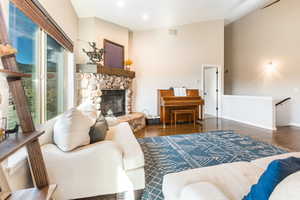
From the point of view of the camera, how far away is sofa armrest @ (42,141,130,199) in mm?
1501

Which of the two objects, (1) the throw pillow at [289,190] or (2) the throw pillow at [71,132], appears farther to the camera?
(2) the throw pillow at [71,132]

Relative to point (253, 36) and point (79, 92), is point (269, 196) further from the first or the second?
point (253, 36)

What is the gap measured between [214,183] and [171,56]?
17.5ft

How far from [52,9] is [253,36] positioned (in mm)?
6705

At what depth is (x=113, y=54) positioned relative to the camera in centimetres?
511

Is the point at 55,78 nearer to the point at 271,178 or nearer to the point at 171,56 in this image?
the point at 271,178

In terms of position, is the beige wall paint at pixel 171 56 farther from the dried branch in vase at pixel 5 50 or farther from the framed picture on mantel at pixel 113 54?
the dried branch in vase at pixel 5 50

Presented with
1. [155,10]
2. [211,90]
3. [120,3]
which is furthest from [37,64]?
[211,90]

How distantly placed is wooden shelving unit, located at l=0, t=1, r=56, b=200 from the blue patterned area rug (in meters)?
0.98

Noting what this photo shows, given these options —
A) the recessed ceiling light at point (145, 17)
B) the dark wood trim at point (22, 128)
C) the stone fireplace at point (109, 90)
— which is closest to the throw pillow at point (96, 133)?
the dark wood trim at point (22, 128)

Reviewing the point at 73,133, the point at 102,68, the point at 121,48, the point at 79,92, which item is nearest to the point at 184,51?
the point at 121,48

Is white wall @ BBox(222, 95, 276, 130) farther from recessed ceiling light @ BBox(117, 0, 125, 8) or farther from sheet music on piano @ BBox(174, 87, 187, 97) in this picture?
recessed ceiling light @ BBox(117, 0, 125, 8)

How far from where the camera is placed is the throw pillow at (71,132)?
5.19ft

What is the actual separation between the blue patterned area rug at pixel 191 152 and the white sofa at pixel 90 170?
1.09 ft
